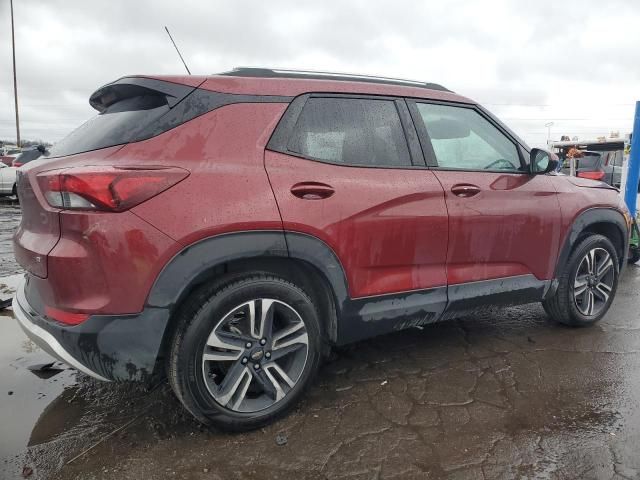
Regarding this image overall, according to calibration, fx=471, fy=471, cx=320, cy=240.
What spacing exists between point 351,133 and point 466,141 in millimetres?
943

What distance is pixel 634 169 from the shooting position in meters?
7.11

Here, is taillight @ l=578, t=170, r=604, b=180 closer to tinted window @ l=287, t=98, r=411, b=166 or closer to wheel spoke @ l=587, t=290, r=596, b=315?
wheel spoke @ l=587, t=290, r=596, b=315

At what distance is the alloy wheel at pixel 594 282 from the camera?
3.62m

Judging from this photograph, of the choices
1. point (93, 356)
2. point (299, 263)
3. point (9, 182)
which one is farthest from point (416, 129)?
point (9, 182)

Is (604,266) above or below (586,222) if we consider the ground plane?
below

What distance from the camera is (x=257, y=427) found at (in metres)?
2.38

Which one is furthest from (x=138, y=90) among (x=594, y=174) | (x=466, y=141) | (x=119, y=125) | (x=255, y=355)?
(x=594, y=174)

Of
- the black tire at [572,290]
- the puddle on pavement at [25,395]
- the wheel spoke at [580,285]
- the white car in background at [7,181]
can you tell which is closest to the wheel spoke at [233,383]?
the puddle on pavement at [25,395]

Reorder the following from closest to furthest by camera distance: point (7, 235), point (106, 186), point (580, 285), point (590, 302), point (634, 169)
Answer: point (106, 186), point (580, 285), point (590, 302), point (634, 169), point (7, 235)

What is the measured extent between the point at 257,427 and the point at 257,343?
441mm

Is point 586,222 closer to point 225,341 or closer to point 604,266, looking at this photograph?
point 604,266

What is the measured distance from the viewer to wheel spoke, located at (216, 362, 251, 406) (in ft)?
7.41

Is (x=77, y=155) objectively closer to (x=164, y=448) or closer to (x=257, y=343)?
(x=257, y=343)

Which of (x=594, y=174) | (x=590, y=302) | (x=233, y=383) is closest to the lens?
(x=233, y=383)
